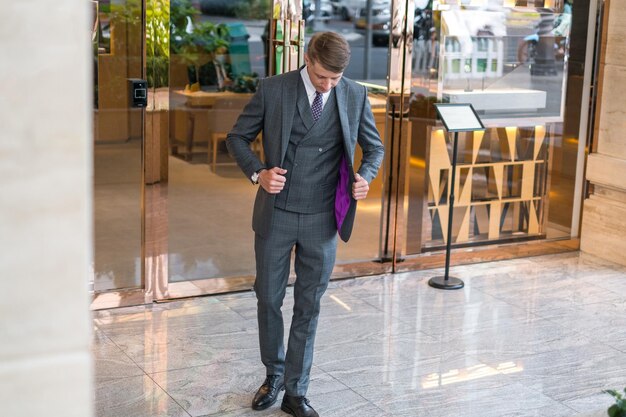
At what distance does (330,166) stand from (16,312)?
3318 millimetres

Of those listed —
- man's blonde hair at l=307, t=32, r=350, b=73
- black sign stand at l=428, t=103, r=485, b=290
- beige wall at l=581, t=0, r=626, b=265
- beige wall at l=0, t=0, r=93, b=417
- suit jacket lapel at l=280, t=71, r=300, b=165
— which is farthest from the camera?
beige wall at l=581, t=0, r=626, b=265

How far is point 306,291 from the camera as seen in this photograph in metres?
4.32

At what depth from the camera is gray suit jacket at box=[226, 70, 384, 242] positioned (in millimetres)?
4188

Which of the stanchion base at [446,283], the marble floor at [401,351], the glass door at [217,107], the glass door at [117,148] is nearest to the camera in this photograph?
the marble floor at [401,351]

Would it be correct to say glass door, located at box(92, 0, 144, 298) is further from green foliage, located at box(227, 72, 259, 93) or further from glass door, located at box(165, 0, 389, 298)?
green foliage, located at box(227, 72, 259, 93)

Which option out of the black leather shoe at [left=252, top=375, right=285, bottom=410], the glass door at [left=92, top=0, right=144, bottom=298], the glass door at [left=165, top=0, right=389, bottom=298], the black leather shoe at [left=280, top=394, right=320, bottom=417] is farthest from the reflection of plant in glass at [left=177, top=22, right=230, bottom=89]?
the black leather shoe at [left=280, top=394, right=320, bottom=417]

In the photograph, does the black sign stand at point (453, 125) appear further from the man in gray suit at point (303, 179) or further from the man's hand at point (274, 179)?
the man's hand at point (274, 179)

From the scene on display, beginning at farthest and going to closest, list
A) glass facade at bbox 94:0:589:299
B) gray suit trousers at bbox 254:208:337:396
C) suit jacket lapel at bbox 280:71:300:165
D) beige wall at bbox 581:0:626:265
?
beige wall at bbox 581:0:626:265 → glass facade at bbox 94:0:589:299 → gray suit trousers at bbox 254:208:337:396 → suit jacket lapel at bbox 280:71:300:165

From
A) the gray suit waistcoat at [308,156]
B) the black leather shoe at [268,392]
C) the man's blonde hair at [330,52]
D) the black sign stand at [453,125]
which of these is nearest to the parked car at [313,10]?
the black sign stand at [453,125]

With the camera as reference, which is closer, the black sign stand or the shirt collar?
the shirt collar

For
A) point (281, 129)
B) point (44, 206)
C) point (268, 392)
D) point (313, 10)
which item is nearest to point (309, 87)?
point (281, 129)

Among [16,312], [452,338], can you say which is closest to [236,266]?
[452,338]

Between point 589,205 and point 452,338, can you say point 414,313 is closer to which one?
point 452,338

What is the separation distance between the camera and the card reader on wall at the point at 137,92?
5789 mm
